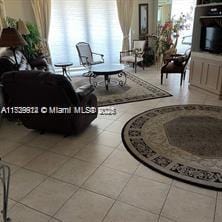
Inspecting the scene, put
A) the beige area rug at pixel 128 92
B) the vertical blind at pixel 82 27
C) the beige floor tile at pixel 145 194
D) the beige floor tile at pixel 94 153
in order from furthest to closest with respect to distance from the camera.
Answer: the vertical blind at pixel 82 27 → the beige area rug at pixel 128 92 → the beige floor tile at pixel 94 153 → the beige floor tile at pixel 145 194

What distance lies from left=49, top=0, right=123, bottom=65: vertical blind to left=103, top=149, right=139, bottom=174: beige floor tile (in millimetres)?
5073

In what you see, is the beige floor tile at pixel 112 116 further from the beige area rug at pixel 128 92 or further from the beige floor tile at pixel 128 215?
the beige floor tile at pixel 128 215

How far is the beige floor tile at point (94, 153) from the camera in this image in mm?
2613

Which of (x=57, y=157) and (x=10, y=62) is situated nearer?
(x=57, y=157)

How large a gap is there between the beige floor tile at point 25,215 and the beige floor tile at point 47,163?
0.51 meters

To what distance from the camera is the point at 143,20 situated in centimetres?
743

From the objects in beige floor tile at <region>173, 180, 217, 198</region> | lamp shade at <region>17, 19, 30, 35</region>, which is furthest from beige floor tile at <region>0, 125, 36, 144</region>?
lamp shade at <region>17, 19, 30, 35</region>

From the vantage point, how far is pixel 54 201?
2.00 metres

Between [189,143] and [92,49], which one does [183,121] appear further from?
[92,49]

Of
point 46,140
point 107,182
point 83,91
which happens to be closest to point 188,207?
point 107,182

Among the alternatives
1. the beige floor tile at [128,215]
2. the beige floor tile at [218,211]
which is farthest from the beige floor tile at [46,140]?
the beige floor tile at [218,211]

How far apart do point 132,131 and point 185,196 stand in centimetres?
137

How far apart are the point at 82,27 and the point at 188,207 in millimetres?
6265

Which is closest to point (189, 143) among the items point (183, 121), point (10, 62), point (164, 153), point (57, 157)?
point (164, 153)
